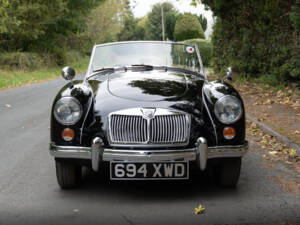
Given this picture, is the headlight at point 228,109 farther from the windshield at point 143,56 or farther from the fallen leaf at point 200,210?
the windshield at point 143,56

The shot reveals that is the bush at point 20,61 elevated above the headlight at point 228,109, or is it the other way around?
the headlight at point 228,109

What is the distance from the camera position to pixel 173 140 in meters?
3.82

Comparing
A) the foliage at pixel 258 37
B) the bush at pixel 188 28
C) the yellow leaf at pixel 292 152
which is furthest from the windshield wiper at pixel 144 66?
the bush at pixel 188 28

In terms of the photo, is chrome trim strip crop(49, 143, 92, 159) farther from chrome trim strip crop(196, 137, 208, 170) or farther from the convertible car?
chrome trim strip crop(196, 137, 208, 170)

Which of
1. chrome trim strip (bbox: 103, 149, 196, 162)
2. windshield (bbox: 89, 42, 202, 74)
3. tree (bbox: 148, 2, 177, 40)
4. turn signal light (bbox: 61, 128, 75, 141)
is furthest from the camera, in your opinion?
tree (bbox: 148, 2, 177, 40)

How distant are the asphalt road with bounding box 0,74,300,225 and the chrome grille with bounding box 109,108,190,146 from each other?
0.59 m

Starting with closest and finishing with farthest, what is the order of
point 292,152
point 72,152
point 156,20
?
point 72,152 → point 292,152 → point 156,20

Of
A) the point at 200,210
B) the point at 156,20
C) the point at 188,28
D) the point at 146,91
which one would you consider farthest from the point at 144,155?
the point at 156,20

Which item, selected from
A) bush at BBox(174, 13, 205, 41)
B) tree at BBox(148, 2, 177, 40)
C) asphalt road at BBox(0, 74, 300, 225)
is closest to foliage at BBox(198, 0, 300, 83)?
asphalt road at BBox(0, 74, 300, 225)

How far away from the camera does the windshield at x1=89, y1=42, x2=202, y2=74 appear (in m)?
5.27

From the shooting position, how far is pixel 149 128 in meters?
3.80

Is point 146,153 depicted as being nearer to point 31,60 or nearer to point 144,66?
point 144,66

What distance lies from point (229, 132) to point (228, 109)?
23 centimetres

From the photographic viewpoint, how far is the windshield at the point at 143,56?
5.27 meters
